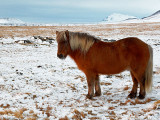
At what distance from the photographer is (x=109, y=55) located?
5.17 m

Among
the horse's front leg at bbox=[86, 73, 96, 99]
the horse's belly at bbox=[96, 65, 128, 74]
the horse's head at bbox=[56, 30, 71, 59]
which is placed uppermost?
the horse's head at bbox=[56, 30, 71, 59]

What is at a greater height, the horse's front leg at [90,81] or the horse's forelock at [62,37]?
the horse's forelock at [62,37]

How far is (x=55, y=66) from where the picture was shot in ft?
34.3

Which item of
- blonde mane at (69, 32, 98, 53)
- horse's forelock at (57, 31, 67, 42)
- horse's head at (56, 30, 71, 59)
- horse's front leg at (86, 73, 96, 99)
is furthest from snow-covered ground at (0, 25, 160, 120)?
horse's forelock at (57, 31, 67, 42)

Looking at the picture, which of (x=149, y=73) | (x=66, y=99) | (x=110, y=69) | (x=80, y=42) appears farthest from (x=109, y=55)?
(x=66, y=99)

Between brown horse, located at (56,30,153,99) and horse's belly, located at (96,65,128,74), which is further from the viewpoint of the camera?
horse's belly, located at (96,65,128,74)

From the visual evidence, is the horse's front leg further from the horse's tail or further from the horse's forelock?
the horse's tail

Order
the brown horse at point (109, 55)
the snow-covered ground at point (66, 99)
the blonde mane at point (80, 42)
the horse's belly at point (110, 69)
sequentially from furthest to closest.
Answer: the blonde mane at point (80, 42) < the horse's belly at point (110, 69) < the brown horse at point (109, 55) < the snow-covered ground at point (66, 99)

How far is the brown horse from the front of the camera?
16.4 feet

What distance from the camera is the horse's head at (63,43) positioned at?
5.18 m

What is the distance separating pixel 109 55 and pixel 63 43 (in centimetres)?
148

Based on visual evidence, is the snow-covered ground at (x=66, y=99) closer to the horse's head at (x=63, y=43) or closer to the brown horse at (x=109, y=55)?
the brown horse at (x=109, y=55)

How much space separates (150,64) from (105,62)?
1341 millimetres

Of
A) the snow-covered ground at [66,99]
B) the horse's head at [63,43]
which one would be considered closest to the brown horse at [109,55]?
the horse's head at [63,43]
